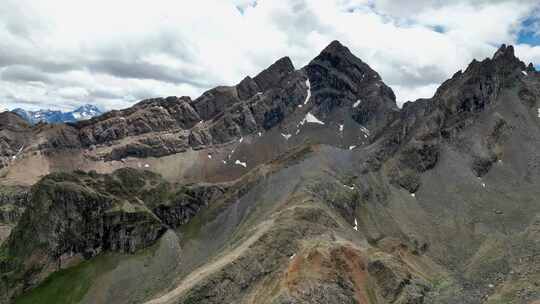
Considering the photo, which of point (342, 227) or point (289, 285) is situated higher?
point (342, 227)

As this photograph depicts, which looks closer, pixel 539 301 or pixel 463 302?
pixel 539 301

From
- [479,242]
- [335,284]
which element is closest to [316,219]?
[335,284]

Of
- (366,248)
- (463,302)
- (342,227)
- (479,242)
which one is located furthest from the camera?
(479,242)

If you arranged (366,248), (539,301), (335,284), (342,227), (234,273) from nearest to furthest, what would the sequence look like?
(539,301) < (335,284) < (234,273) < (366,248) < (342,227)

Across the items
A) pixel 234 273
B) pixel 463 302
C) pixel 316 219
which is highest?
pixel 316 219

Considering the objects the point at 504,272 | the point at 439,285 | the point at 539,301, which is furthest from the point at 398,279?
the point at 539,301

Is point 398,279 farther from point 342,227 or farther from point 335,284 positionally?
point 342,227

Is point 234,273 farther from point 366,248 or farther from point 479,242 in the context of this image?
point 479,242

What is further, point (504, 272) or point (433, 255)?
point (433, 255)

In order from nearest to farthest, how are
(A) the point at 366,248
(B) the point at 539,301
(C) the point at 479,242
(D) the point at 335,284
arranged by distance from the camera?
(B) the point at 539,301, (D) the point at 335,284, (A) the point at 366,248, (C) the point at 479,242
